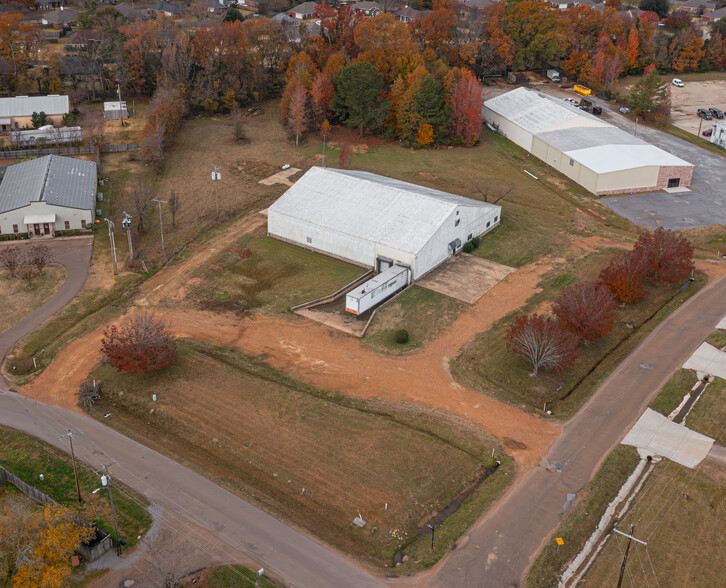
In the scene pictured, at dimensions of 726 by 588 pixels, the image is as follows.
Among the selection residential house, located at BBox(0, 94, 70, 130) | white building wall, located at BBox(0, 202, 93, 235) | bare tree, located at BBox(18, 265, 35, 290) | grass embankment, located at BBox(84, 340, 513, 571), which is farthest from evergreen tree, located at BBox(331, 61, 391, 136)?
grass embankment, located at BBox(84, 340, 513, 571)

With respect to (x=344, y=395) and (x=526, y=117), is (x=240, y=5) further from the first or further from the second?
(x=344, y=395)

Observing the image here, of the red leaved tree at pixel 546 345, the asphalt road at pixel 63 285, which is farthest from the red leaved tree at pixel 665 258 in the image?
Result: the asphalt road at pixel 63 285

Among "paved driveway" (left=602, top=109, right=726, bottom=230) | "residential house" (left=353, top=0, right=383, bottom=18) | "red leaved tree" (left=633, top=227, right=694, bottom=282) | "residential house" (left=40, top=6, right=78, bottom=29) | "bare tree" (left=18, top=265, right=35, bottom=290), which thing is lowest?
"bare tree" (left=18, top=265, right=35, bottom=290)

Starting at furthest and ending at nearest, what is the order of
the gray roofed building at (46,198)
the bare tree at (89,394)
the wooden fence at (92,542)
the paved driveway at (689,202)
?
the paved driveway at (689,202)
the gray roofed building at (46,198)
the bare tree at (89,394)
the wooden fence at (92,542)

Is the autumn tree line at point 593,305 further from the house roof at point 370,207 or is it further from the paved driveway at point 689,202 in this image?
the paved driveway at point 689,202

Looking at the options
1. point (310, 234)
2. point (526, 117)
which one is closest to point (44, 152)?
point (310, 234)

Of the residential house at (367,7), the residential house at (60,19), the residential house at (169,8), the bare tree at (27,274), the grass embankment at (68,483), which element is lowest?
the grass embankment at (68,483)

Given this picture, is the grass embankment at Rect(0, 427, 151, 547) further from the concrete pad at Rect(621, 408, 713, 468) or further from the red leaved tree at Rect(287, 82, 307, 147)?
the red leaved tree at Rect(287, 82, 307, 147)
